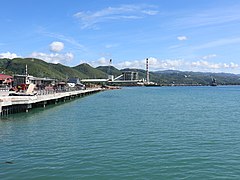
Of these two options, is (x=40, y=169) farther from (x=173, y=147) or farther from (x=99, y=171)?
(x=173, y=147)

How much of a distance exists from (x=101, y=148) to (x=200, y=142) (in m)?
8.07

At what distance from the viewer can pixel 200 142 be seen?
24453 millimetres

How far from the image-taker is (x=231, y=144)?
23859 mm

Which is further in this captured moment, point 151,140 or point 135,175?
point 151,140

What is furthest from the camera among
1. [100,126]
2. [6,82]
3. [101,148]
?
[6,82]

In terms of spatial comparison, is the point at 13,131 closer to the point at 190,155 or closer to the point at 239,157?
the point at 190,155

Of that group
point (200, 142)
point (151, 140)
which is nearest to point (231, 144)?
point (200, 142)

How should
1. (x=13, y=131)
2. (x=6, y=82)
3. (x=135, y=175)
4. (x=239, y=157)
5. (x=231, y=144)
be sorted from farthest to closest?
(x=6, y=82)
(x=13, y=131)
(x=231, y=144)
(x=239, y=157)
(x=135, y=175)

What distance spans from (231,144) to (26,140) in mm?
16430

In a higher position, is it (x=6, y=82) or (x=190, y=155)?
(x=6, y=82)

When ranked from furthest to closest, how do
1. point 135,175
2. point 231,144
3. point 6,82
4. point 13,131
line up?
1. point 6,82
2. point 13,131
3. point 231,144
4. point 135,175

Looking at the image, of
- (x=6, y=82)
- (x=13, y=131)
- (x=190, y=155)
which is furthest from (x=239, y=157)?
(x=6, y=82)

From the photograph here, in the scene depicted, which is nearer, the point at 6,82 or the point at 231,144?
the point at 231,144

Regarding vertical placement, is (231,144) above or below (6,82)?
below
